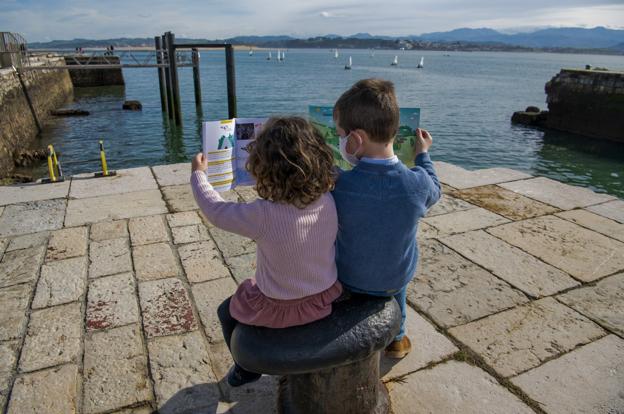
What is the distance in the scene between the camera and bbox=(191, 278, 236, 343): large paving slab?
2879 mm

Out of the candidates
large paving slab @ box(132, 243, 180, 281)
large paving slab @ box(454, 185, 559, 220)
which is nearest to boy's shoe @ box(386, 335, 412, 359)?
large paving slab @ box(132, 243, 180, 281)

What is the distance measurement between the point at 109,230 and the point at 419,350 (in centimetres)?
330

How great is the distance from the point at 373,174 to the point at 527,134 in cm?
2138

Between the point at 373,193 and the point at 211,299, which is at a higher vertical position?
the point at 373,193

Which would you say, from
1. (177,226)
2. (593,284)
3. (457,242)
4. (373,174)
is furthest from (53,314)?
(593,284)

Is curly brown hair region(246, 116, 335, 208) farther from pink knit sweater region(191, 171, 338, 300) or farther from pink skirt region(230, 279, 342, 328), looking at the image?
pink skirt region(230, 279, 342, 328)

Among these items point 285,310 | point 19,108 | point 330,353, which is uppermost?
point 285,310

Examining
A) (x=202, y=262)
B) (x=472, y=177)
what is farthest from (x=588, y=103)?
(x=202, y=262)

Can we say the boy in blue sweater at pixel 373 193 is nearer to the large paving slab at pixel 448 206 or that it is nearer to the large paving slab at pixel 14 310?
the large paving slab at pixel 14 310

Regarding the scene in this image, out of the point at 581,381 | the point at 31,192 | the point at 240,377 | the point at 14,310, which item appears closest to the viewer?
the point at 240,377

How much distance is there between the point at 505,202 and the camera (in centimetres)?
531

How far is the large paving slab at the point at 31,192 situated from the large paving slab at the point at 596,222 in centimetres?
604

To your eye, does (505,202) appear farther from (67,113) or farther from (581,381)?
(67,113)

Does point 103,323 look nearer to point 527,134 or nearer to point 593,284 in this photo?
point 593,284
